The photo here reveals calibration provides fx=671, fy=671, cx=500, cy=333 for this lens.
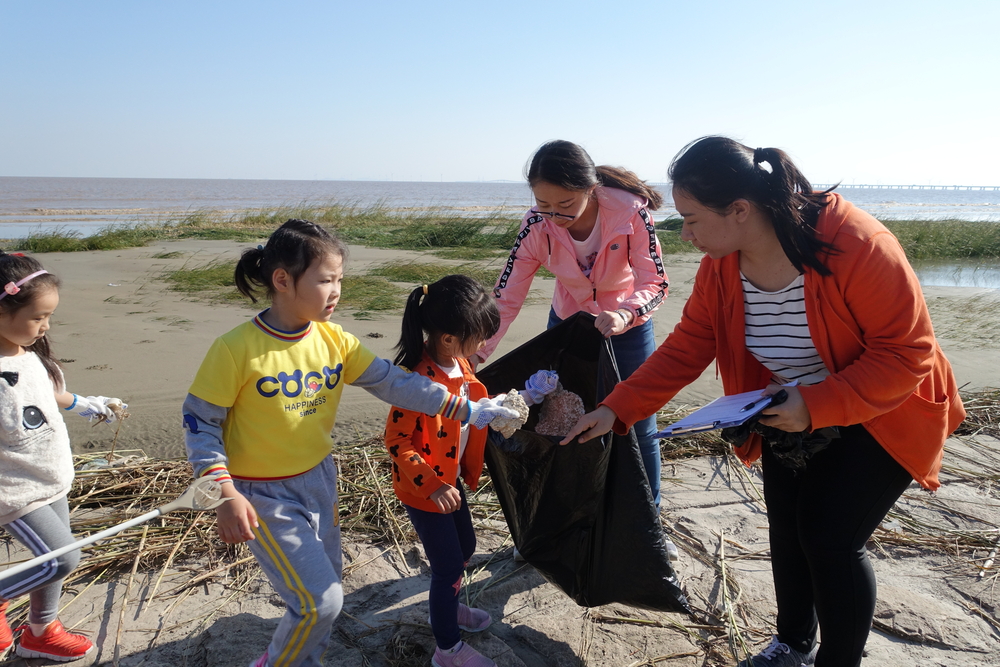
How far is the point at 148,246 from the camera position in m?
13.1

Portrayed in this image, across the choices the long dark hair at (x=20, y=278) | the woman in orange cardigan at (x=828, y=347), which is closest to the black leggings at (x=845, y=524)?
the woman in orange cardigan at (x=828, y=347)

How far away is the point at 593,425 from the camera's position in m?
2.27

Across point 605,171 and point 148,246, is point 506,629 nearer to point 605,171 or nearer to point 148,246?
point 605,171

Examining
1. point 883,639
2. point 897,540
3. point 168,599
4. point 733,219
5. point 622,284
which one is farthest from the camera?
point 897,540

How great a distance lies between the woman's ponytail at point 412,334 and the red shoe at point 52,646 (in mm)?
1497

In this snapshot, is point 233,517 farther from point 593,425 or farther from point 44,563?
point 593,425

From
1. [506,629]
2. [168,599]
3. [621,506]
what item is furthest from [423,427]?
[168,599]

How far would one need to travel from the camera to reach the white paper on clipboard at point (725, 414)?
71.9 inches

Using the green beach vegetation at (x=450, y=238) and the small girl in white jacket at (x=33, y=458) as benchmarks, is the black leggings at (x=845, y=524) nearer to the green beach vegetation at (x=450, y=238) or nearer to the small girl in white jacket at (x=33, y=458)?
the small girl in white jacket at (x=33, y=458)

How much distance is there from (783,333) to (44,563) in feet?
8.07

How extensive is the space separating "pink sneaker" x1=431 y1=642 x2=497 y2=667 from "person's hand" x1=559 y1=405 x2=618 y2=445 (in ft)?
2.53

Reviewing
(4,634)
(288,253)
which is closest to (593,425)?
(288,253)

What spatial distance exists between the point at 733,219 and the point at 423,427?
1.18 m

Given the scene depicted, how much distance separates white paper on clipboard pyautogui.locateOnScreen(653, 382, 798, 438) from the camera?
1827mm
